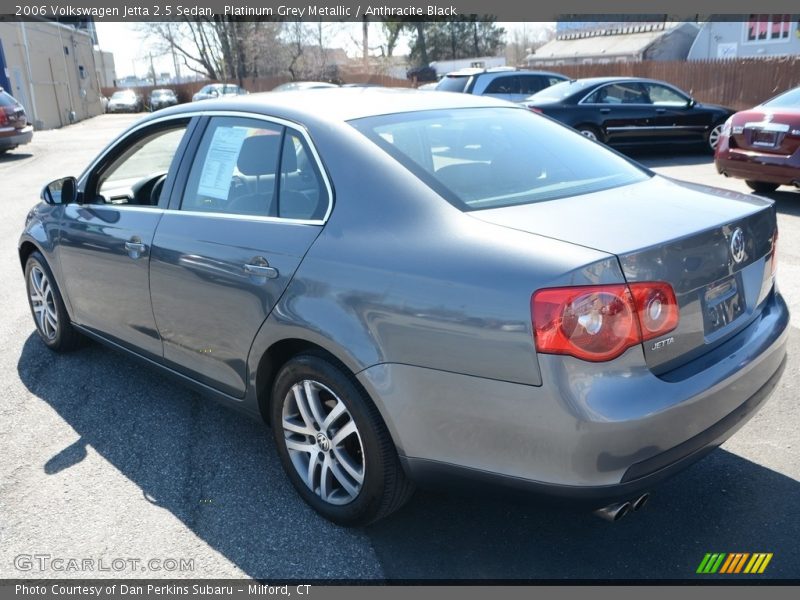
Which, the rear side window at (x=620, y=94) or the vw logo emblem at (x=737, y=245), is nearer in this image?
the vw logo emblem at (x=737, y=245)

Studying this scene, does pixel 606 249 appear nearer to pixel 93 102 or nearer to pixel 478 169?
pixel 478 169

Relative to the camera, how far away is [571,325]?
2.31 meters

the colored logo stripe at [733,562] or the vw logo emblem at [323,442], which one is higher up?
the vw logo emblem at [323,442]

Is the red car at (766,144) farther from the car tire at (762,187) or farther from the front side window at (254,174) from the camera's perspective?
the front side window at (254,174)

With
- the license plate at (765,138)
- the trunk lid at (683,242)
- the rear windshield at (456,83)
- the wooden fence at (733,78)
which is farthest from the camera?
the wooden fence at (733,78)

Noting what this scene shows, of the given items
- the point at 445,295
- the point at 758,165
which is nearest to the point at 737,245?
the point at 445,295

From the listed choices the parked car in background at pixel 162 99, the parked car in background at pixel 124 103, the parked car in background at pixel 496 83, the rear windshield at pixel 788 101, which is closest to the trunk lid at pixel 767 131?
the rear windshield at pixel 788 101

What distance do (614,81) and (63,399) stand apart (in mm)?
12348

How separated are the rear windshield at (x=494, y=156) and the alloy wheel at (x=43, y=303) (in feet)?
9.68

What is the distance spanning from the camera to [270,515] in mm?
3215

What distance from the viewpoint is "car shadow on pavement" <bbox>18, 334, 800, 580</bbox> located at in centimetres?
283

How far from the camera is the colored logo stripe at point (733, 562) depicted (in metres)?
2.75

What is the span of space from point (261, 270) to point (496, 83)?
13.7 m

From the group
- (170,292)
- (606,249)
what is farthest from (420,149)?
(170,292)
